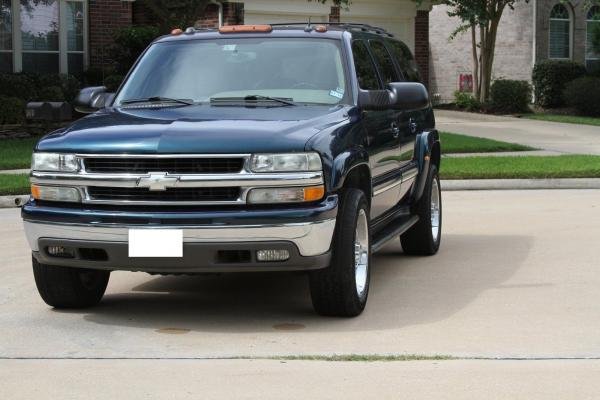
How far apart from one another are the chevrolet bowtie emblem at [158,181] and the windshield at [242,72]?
1.29 m

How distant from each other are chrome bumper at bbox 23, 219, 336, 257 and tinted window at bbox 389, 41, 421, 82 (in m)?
3.32

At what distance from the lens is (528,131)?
24609mm

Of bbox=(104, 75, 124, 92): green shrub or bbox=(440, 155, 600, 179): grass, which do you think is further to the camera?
bbox=(104, 75, 124, 92): green shrub

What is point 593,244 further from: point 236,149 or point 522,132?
point 522,132

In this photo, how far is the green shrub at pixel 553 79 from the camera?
32.2 m

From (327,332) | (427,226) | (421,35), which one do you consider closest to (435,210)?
(427,226)

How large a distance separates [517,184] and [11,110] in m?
10.3

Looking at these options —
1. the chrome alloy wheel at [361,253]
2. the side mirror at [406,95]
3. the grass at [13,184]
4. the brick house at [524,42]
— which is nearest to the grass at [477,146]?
the grass at [13,184]

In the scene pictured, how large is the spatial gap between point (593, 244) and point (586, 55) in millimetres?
25507

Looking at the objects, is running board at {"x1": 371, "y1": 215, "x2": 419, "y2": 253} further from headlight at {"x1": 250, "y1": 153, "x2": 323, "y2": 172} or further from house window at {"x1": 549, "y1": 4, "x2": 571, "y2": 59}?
house window at {"x1": 549, "y1": 4, "x2": 571, "y2": 59}

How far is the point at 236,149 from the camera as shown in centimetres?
684

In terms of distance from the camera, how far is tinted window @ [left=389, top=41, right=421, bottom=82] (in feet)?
32.7

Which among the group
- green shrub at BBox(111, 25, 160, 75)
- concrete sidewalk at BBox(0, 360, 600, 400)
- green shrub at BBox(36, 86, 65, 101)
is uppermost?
green shrub at BBox(111, 25, 160, 75)

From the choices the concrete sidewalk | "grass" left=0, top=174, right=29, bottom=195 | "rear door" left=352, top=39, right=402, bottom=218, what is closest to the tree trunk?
"grass" left=0, top=174, right=29, bottom=195
